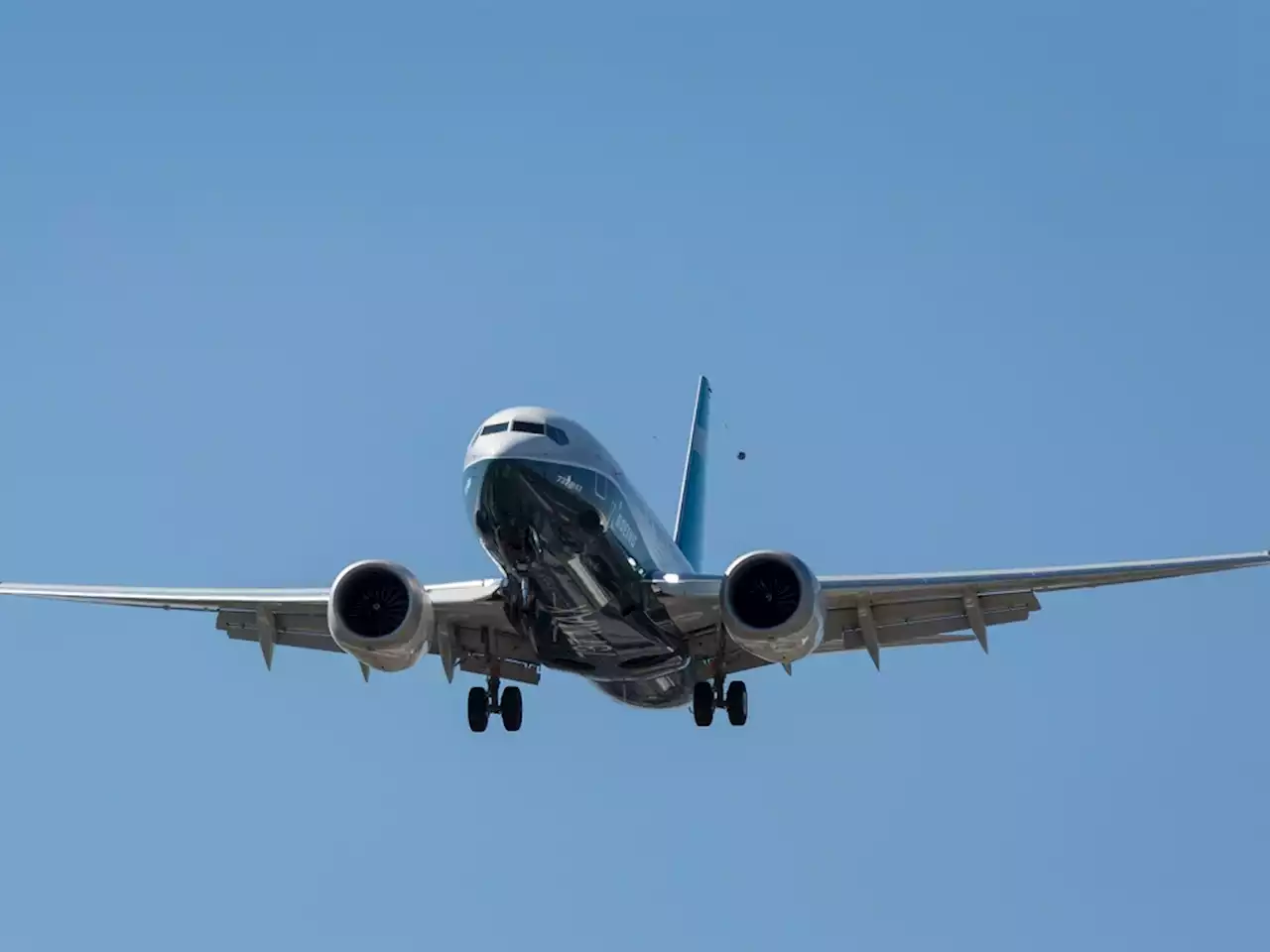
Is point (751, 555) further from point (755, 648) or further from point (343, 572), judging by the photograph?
point (343, 572)

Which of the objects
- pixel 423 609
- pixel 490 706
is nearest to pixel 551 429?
pixel 423 609

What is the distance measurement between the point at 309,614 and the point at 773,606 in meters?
8.48

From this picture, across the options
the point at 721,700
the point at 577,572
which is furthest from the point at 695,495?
the point at 577,572

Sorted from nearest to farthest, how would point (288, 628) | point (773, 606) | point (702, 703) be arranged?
point (773, 606) → point (702, 703) → point (288, 628)

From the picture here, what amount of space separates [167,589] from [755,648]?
10139mm

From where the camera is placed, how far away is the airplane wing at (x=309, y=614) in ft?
113

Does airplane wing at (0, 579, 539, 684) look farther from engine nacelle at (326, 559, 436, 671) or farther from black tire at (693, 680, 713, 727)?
black tire at (693, 680, 713, 727)

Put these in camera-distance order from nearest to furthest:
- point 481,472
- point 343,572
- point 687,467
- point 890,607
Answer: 1. point 481,472
2. point 343,572
3. point 890,607
4. point 687,467

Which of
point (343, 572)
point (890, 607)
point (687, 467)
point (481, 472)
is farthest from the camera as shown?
point (687, 467)

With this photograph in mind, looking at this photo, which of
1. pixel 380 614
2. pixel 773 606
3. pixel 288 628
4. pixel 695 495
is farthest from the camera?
pixel 695 495

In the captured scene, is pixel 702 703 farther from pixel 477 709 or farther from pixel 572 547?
pixel 572 547

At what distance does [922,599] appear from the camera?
34.7 metres

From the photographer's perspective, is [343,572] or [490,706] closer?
[343,572]

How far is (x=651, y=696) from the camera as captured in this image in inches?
1414
